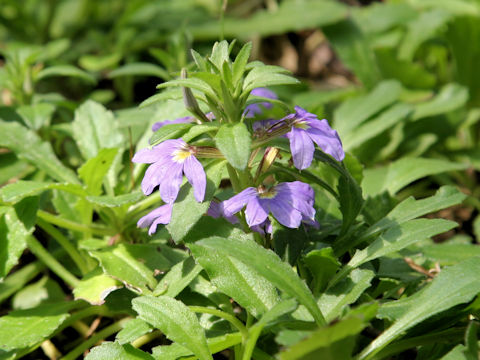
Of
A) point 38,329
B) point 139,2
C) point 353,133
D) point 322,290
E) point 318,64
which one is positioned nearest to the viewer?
point 322,290

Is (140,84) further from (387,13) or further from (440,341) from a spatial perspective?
(440,341)

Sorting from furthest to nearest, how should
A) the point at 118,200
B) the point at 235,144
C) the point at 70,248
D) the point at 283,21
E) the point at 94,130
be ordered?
the point at 283,21, the point at 94,130, the point at 70,248, the point at 118,200, the point at 235,144

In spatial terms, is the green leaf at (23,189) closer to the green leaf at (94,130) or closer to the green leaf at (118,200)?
the green leaf at (118,200)

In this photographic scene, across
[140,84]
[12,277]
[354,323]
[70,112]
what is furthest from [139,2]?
[354,323]

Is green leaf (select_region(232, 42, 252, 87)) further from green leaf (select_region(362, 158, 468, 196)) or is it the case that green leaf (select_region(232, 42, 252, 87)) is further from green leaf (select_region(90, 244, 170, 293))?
green leaf (select_region(362, 158, 468, 196))

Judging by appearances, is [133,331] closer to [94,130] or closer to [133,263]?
[133,263]

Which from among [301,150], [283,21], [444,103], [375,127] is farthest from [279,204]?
[283,21]
